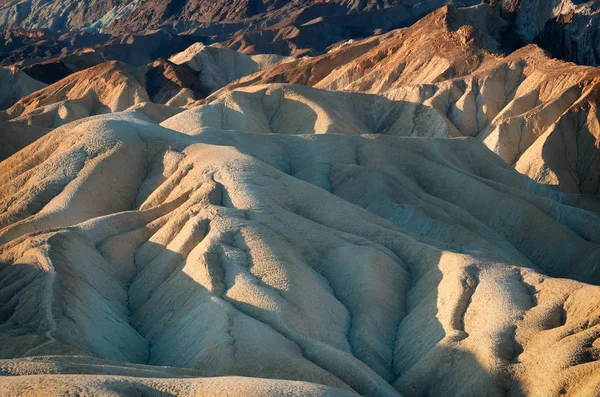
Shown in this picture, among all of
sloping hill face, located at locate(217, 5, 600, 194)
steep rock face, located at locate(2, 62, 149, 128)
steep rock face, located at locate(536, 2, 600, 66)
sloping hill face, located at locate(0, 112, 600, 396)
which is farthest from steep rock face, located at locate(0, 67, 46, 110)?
sloping hill face, located at locate(0, 112, 600, 396)

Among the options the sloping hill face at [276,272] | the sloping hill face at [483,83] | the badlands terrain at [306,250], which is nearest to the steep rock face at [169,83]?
the sloping hill face at [483,83]

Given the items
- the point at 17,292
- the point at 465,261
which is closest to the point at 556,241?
the point at 465,261

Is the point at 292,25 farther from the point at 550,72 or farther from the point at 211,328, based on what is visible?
the point at 211,328

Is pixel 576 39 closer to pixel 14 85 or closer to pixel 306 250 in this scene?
pixel 14 85

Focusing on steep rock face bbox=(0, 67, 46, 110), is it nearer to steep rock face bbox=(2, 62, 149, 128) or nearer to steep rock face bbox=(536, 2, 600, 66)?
steep rock face bbox=(2, 62, 149, 128)

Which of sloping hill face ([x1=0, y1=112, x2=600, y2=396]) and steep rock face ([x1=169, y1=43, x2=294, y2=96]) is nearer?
sloping hill face ([x1=0, y1=112, x2=600, y2=396])
